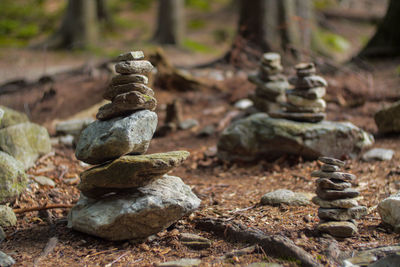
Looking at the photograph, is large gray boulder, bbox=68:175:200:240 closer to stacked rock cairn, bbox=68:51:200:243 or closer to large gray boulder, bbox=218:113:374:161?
stacked rock cairn, bbox=68:51:200:243

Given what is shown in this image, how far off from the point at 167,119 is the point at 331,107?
306 centimetres

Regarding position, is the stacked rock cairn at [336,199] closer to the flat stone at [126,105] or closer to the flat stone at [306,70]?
the flat stone at [126,105]

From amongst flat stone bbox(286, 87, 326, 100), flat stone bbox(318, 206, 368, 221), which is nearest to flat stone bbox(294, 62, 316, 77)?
flat stone bbox(286, 87, 326, 100)

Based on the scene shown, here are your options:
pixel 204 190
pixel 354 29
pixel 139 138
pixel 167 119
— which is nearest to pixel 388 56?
pixel 167 119

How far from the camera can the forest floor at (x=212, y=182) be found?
11.8ft

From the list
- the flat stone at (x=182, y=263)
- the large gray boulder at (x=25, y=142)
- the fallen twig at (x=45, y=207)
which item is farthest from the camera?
the large gray boulder at (x=25, y=142)

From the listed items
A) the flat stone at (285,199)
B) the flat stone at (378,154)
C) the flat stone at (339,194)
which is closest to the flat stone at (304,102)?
the flat stone at (378,154)

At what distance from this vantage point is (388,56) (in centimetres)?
1005

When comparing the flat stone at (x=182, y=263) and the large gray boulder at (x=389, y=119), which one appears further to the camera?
the large gray boulder at (x=389, y=119)

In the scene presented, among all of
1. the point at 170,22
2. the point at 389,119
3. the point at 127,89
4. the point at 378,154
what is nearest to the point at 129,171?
the point at 127,89

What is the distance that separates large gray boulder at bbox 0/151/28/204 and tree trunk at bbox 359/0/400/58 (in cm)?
842

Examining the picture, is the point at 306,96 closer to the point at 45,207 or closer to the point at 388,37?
the point at 45,207

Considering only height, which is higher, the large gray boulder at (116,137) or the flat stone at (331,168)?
the large gray boulder at (116,137)

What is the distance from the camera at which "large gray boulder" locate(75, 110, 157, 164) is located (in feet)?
12.2
